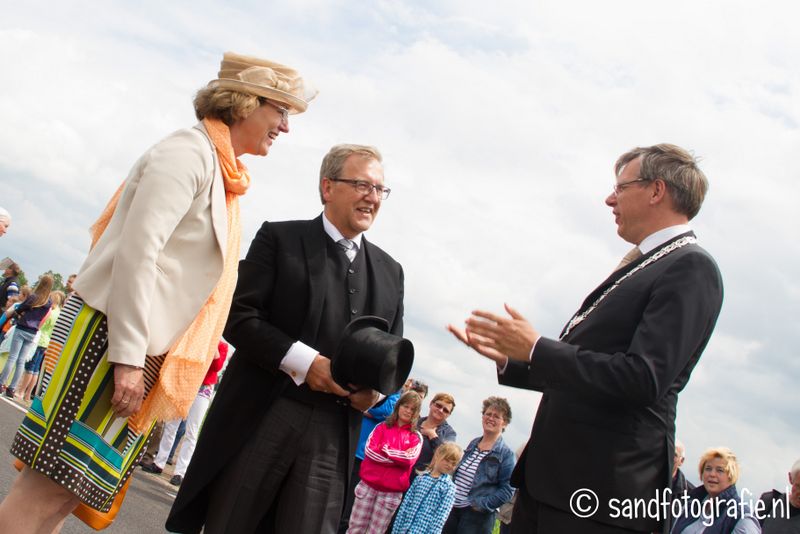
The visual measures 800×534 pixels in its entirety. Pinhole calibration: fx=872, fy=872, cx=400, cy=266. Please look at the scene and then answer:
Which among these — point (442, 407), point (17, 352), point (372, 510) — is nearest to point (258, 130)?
point (372, 510)

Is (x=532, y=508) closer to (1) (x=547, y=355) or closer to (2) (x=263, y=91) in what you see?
(1) (x=547, y=355)

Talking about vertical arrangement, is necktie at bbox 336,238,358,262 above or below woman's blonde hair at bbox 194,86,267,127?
below

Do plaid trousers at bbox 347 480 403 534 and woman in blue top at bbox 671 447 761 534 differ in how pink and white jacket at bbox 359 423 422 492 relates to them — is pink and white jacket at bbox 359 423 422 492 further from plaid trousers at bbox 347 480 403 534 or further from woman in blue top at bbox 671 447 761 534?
woman in blue top at bbox 671 447 761 534

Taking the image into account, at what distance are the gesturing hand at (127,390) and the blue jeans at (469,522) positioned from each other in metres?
5.81

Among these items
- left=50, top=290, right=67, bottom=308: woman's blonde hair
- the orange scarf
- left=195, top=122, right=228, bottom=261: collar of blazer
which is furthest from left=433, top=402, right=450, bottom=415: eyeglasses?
left=50, top=290, right=67, bottom=308: woman's blonde hair

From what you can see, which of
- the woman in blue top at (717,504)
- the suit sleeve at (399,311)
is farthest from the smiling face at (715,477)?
the suit sleeve at (399,311)

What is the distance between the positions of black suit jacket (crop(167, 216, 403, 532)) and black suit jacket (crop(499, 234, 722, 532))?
111 cm

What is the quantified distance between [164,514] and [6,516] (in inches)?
202

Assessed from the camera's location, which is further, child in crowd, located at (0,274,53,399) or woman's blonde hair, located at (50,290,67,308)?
woman's blonde hair, located at (50,290,67,308)

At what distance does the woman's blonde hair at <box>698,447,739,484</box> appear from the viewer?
23.0 feet

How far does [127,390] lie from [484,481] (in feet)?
19.1

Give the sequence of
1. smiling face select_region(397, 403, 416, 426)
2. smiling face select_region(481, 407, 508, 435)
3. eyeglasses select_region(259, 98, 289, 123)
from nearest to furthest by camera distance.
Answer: eyeglasses select_region(259, 98, 289, 123) < smiling face select_region(397, 403, 416, 426) < smiling face select_region(481, 407, 508, 435)

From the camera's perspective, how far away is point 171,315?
3242mm

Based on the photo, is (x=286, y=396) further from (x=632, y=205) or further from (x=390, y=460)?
(x=390, y=460)
